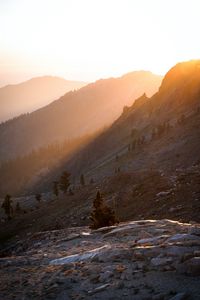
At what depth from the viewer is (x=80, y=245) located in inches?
1053

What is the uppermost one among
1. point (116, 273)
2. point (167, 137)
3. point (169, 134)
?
point (169, 134)

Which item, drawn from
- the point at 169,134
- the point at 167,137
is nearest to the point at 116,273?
the point at 167,137

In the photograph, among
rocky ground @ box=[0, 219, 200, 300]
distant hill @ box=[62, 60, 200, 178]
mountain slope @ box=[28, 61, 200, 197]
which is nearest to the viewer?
rocky ground @ box=[0, 219, 200, 300]

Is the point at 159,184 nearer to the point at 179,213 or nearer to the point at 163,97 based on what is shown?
the point at 179,213

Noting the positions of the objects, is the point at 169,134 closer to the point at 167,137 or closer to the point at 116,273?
the point at 167,137

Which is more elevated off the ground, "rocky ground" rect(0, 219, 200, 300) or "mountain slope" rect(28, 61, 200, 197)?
"mountain slope" rect(28, 61, 200, 197)

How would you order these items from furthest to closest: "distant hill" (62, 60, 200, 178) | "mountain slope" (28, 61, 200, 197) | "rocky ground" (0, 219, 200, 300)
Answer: "distant hill" (62, 60, 200, 178) < "mountain slope" (28, 61, 200, 197) < "rocky ground" (0, 219, 200, 300)

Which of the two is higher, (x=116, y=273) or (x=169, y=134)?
(x=169, y=134)

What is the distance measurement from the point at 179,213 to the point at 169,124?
365ft

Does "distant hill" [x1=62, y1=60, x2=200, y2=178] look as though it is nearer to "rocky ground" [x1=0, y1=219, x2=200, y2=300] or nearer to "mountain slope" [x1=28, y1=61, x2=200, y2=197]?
"mountain slope" [x1=28, y1=61, x2=200, y2=197]

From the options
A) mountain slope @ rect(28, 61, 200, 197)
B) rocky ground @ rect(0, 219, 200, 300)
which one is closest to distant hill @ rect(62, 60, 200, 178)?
mountain slope @ rect(28, 61, 200, 197)

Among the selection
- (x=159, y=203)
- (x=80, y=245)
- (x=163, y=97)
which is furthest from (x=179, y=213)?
(x=163, y=97)

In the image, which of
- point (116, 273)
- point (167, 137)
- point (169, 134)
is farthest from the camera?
point (169, 134)

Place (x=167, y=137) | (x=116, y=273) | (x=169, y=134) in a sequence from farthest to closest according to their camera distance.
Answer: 1. (x=169, y=134)
2. (x=167, y=137)
3. (x=116, y=273)
